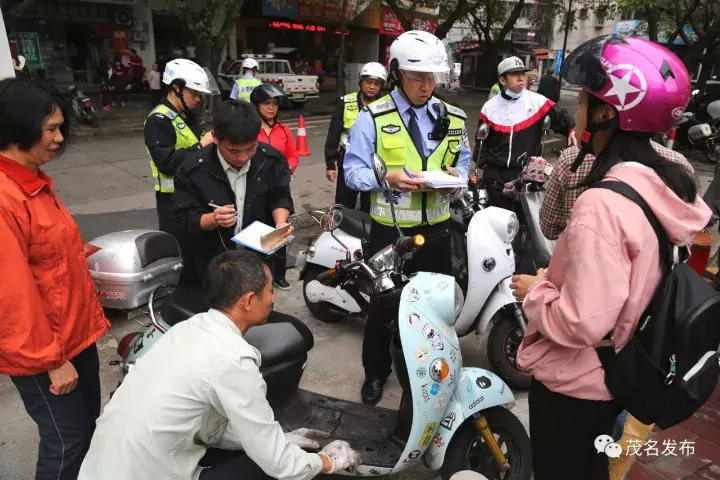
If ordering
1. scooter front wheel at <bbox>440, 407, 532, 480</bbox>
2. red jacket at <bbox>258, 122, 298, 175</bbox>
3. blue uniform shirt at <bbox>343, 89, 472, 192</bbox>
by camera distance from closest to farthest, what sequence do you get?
scooter front wheel at <bbox>440, 407, 532, 480</bbox> → blue uniform shirt at <bbox>343, 89, 472, 192</bbox> → red jacket at <bbox>258, 122, 298, 175</bbox>

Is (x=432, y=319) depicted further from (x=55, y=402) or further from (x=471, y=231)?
(x=55, y=402)

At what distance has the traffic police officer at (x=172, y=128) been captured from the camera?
12.8ft

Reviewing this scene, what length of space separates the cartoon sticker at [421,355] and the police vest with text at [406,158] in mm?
863

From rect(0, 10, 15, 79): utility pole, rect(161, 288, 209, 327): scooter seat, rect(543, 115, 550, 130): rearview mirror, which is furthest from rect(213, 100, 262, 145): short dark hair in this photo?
rect(543, 115, 550, 130): rearview mirror

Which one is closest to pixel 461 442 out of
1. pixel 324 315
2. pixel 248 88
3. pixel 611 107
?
pixel 611 107

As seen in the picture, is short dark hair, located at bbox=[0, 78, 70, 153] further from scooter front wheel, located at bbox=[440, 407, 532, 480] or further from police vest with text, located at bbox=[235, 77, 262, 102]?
police vest with text, located at bbox=[235, 77, 262, 102]

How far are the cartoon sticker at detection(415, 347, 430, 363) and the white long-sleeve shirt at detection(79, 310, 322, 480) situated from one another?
28.2 inches

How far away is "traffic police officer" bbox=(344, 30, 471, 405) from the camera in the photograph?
2.72 metres

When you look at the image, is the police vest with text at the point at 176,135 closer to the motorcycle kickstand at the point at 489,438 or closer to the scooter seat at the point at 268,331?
the scooter seat at the point at 268,331

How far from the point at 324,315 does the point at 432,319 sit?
1.94 meters

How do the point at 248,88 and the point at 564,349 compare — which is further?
the point at 248,88

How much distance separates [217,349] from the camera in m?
1.62

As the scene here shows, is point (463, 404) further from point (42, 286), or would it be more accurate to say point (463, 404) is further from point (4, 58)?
point (4, 58)

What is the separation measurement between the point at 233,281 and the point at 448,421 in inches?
45.9
